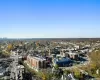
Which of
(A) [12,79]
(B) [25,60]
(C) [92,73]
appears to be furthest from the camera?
(B) [25,60]

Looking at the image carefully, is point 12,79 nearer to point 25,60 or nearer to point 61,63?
point 61,63

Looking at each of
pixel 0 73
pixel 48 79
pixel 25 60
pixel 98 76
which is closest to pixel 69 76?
pixel 48 79

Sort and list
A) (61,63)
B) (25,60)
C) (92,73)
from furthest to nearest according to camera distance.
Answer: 1. (25,60)
2. (61,63)
3. (92,73)

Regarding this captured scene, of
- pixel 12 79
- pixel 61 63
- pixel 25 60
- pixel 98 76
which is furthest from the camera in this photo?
pixel 25 60

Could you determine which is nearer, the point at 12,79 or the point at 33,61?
the point at 12,79

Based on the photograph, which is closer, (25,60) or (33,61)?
(33,61)

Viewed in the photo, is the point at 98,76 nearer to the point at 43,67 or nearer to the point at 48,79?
the point at 48,79

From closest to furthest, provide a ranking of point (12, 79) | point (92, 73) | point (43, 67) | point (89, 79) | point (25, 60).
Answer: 1. point (12, 79)
2. point (89, 79)
3. point (92, 73)
4. point (43, 67)
5. point (25, 60)

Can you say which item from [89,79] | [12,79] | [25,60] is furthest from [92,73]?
[25,60]
